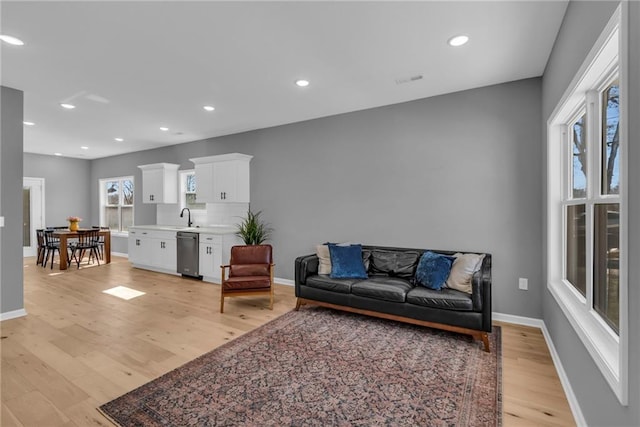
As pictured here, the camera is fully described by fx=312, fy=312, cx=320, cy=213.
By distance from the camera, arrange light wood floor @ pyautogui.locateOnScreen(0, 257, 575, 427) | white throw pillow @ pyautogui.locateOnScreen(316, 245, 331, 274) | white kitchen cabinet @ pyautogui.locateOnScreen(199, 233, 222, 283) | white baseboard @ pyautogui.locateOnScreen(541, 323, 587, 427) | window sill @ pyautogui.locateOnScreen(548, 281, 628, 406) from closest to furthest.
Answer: window sill @ pyautogui.locateOnScreen(548, 281, 628, 406) → white baseboard @ pyautogui.locateOnScreen(541, 323, 587, 427) → light wood floor @ pyautogui.locateOnScreen(0, 257, 575, 427) → white throw pillow @ pyautogui.locateOnScreen(316, 245, 331, 274) → white kitchen cabinet @ pyautogui.locateOnScreen(199, 233, 222, 283)

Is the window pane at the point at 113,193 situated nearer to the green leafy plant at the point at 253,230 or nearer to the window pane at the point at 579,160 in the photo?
the green leafy plant at the point at 253,230

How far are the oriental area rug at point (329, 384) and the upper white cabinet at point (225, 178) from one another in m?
2.95

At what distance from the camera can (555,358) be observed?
258 centimetres

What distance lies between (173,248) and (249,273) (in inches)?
101

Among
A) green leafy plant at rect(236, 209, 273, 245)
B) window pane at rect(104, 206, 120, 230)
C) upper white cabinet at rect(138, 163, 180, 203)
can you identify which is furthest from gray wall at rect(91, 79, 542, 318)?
window pane at rect(104, 206, 120, 230)

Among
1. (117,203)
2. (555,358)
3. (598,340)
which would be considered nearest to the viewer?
(598,340)

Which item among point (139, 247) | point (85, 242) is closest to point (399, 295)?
point (139, 247)

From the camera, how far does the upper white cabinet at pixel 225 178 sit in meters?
5.53

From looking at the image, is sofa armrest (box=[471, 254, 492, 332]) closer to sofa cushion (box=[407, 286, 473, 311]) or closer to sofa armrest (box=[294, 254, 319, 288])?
sofa cushion (box=[407, 286, 473, 311])

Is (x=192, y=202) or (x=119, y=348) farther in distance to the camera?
(x=192, y=202)

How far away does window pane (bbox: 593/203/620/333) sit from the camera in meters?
1.67

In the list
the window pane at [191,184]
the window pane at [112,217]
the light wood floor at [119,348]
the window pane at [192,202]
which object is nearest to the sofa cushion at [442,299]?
the light wood floor at [119,348]

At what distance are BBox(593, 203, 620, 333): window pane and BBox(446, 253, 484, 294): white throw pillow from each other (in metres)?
1.24

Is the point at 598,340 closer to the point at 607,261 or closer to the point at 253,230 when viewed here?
the point at 607,261
